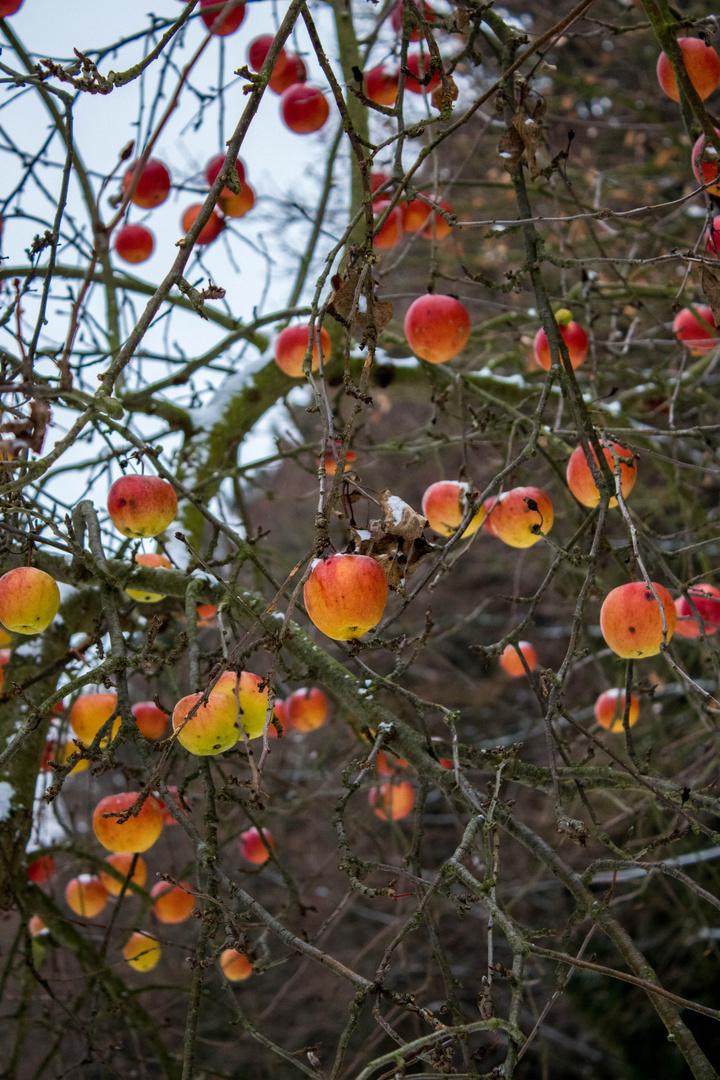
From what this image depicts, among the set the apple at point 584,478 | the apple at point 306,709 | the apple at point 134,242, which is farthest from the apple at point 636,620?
the apple at point 134,242

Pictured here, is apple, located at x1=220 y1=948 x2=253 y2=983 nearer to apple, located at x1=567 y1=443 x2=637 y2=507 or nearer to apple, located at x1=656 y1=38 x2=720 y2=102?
apple, located at x1=567 y1=443 x2=637 y2=507

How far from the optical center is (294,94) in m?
2.37

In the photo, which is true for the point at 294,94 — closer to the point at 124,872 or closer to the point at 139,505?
the point at 139,505

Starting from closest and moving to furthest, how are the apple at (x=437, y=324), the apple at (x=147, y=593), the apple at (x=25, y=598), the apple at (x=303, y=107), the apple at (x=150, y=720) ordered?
1. the apple at (x=25, y=598)
2. the apple at (x=147, y=593)
3. the apple at (x=437, y=324)
4. the apple at (x=150, y=720)
5. the apple at (x=303, y=107)

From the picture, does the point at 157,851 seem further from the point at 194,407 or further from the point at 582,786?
the point at 582,786

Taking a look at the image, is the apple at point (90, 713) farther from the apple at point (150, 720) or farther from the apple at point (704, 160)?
the apple at point (704, 160)

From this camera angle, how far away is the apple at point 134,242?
242cm

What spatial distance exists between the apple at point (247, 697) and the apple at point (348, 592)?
26 cm

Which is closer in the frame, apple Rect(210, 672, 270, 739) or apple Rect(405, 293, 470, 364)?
apple Rect(210, 672, 270, 739)

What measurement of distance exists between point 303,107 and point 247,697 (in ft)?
6.07

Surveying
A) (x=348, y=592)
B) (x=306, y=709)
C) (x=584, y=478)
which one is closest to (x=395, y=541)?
(x=348, y=592)

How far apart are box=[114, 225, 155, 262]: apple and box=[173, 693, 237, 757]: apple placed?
1.65 metres

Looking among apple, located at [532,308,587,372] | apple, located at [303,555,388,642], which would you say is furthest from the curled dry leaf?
apple, located at [532,308,587,372]

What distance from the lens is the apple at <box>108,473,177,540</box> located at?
1.57 meters
